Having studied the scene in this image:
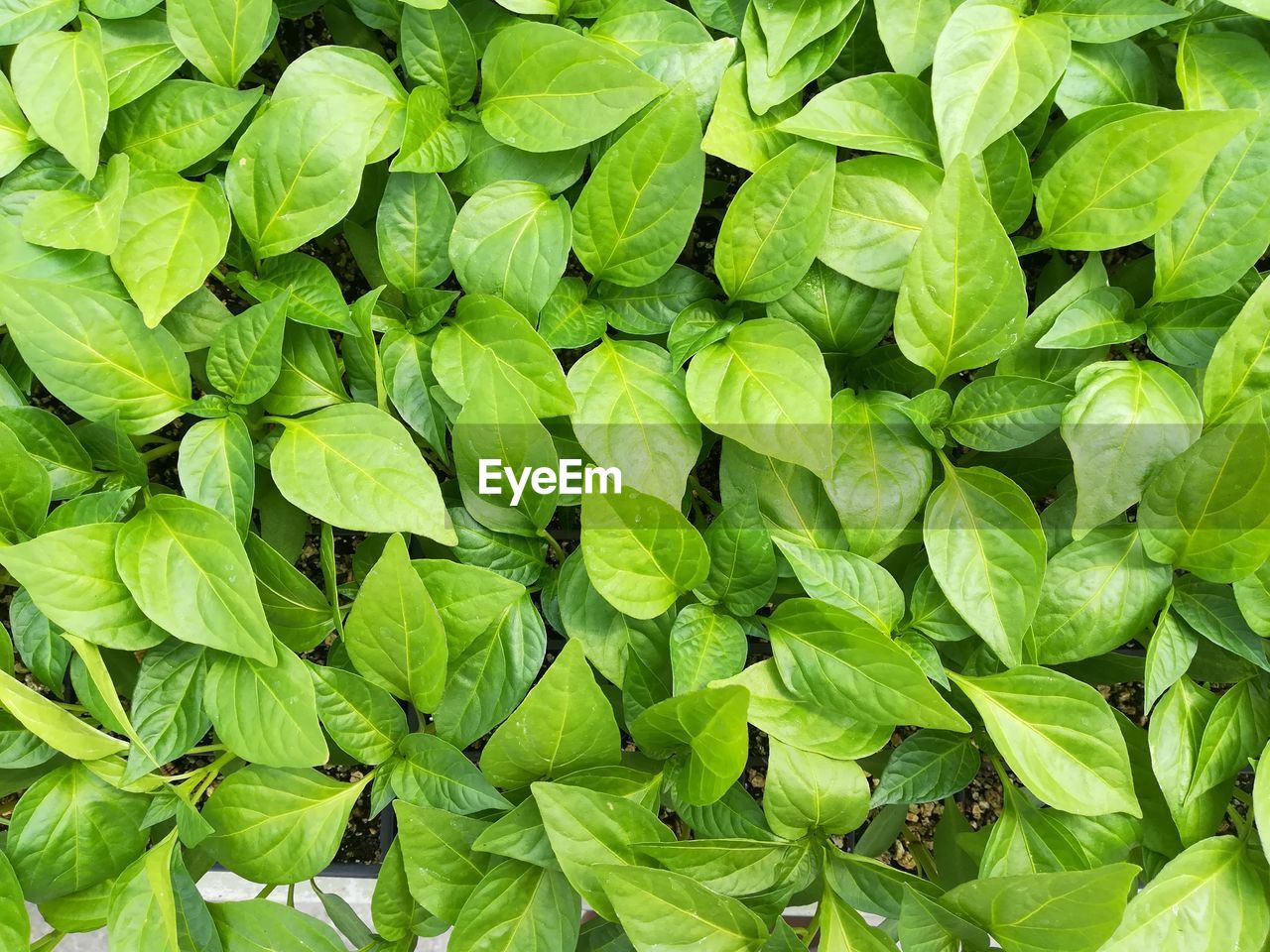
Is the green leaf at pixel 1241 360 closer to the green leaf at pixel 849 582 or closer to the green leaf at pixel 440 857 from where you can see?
the green leaf at pixel 849 582

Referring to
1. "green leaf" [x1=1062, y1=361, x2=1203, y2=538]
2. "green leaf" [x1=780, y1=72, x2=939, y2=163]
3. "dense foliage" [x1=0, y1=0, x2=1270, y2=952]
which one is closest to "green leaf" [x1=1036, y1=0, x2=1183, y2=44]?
"dense foliage" [x1=0, y1=0, x2=1270, y2=952]

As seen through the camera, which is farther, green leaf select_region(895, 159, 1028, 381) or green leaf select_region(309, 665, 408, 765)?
green leaf select_region(309, 665, 408, 765)

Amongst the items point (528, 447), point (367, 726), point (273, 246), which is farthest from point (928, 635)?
point (273, 246)

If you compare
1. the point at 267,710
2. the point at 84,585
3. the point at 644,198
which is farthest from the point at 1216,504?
the point at 84,585

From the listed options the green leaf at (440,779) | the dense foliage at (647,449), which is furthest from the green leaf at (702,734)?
the green leaf at (440,779)

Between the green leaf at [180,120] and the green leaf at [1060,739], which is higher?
the green leaf at [180,120]

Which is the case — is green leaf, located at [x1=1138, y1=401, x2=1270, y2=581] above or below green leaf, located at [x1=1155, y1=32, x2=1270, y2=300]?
below

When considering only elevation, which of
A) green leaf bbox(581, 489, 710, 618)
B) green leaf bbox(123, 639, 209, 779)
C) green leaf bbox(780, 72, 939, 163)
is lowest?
green leaf bbox(123, 639, 209, 779)

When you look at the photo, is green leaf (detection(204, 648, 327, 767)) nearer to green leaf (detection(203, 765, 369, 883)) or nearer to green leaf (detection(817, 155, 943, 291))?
green leaf (detection(203, 765, 369, 883))

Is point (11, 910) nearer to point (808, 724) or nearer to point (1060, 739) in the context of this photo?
point (808, 724)
